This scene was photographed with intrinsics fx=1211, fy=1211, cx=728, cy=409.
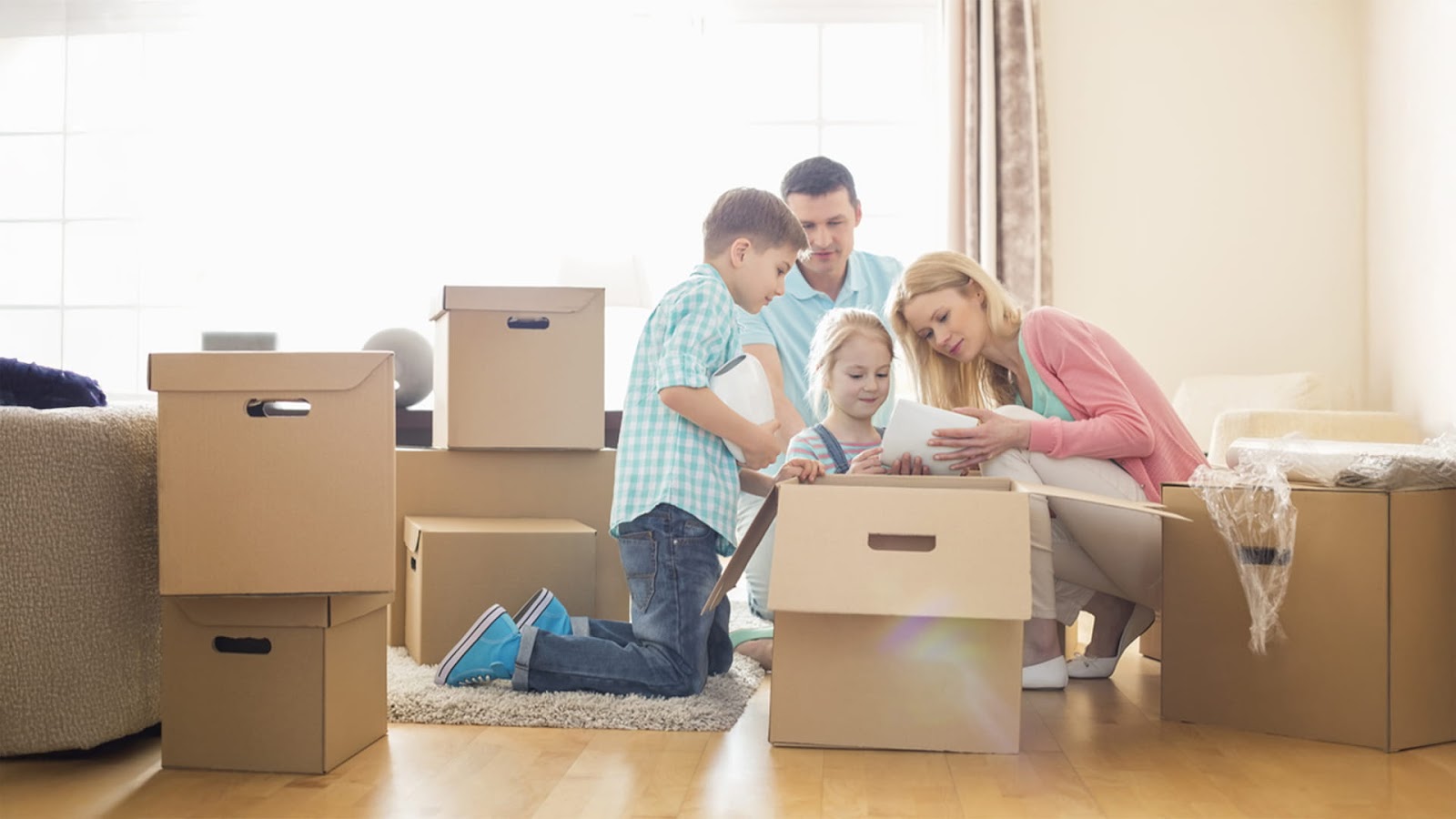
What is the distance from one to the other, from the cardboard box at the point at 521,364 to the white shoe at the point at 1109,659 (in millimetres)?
1059

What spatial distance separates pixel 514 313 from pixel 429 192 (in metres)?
1.89

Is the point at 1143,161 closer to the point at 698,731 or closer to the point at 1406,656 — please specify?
the point at 1406,656

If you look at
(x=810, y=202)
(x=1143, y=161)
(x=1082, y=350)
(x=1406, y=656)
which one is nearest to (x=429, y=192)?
(x=810, y=202)

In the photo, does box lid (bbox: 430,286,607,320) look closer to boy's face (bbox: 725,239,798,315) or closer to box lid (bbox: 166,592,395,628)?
boy's face (bbox: 725,239,798,315)

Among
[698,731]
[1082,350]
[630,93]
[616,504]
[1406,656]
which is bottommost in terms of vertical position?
[698,731]

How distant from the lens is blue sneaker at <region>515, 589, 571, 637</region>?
208 cm

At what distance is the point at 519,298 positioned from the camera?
95.7 inches

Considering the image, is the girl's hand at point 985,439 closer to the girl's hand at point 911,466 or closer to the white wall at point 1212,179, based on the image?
the girl's hand at point 911,466

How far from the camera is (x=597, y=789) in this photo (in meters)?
1.48

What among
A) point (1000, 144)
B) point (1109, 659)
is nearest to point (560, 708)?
point (1109, 659)

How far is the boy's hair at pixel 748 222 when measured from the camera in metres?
2.09

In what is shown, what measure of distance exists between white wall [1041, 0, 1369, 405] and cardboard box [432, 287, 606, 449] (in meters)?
2.06

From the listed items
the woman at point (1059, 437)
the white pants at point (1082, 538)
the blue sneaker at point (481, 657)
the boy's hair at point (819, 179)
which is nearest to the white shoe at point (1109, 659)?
the woman at point (1059, 437)

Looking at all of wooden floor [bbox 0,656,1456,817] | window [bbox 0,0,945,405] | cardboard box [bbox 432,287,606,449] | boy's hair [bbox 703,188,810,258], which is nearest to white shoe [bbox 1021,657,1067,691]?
wooden floor [bbox 0,656,1456,817]
